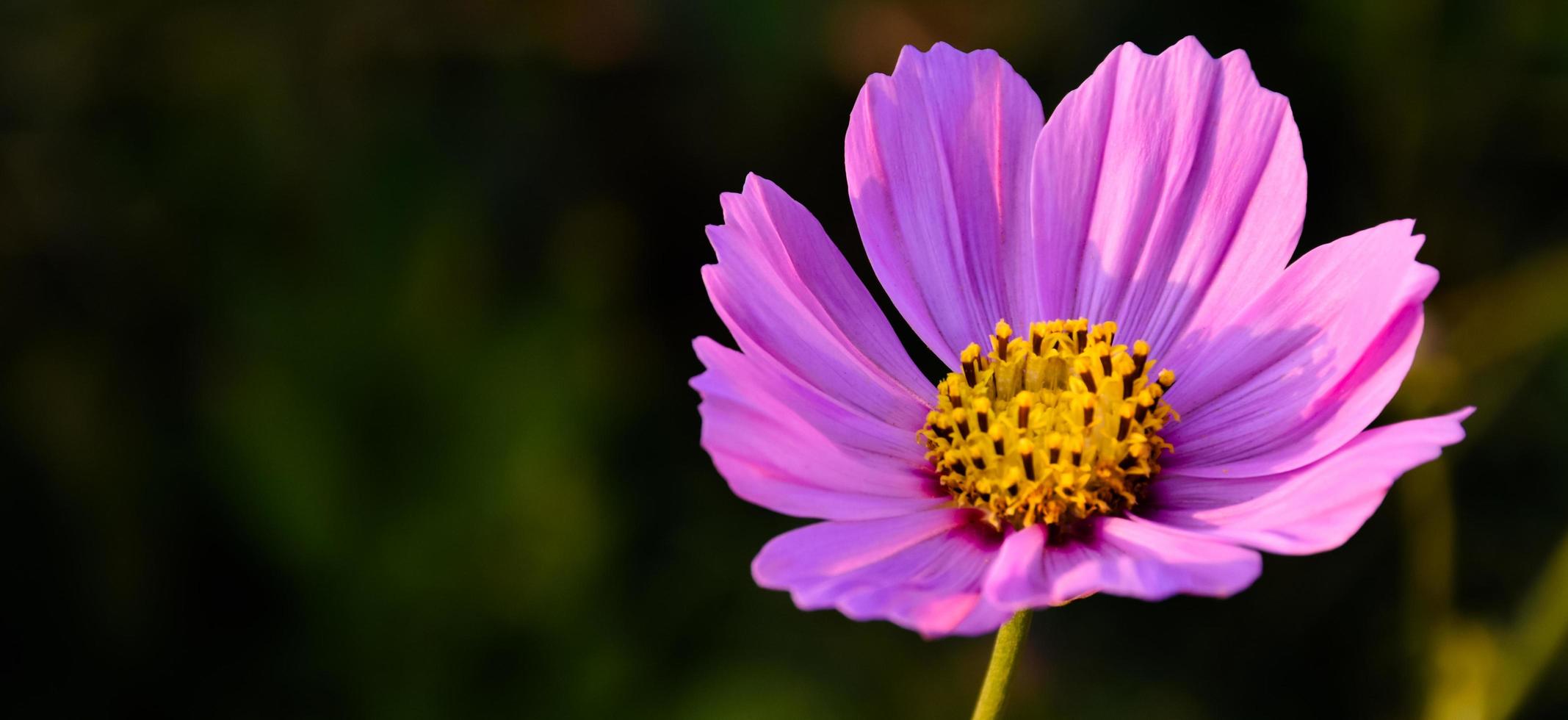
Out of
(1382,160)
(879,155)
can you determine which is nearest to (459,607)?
(879,155)

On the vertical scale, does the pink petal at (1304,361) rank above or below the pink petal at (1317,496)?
above

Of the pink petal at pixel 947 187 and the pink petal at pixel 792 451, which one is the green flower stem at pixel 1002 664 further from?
the pink petal at pixel 947 187

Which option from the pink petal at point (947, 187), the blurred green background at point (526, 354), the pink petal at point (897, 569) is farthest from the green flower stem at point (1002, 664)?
the blurred green background at point (526, 354)

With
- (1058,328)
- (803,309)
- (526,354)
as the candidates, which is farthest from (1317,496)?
(526,354)

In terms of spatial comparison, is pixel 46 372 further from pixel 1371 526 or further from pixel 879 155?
pixel 1371 526

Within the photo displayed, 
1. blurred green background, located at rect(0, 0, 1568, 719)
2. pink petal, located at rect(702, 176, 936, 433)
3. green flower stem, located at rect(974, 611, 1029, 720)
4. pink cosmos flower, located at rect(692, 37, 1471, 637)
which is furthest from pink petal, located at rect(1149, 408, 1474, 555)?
blurred green background, located at rect(0, 0, 1568, 719)

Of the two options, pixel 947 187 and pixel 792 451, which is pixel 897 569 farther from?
pixel 947 187

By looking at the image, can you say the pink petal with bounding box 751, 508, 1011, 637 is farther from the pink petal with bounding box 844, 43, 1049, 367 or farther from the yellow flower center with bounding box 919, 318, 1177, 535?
the pink petal with bounding box 844, 43, 1049, 367
